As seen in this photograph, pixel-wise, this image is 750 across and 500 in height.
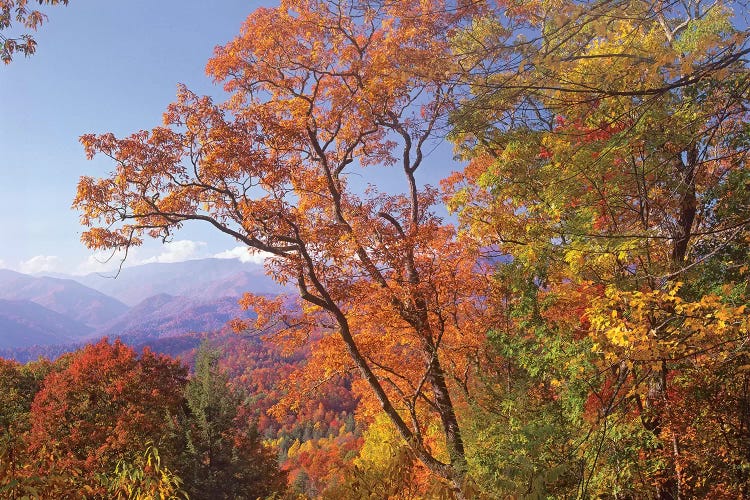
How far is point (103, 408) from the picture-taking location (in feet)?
48.6

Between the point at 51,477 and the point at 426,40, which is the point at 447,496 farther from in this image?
the point at 426,40

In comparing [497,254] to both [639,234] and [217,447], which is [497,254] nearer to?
[639,234]

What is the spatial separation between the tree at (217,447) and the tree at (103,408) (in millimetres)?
1096

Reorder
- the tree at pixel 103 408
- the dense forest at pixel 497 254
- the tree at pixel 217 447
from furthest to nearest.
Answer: the tree at pixel 217 447 → the tree at pixel 103 408 → the dense forest at pixel 497 254

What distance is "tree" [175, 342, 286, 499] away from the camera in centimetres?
1451

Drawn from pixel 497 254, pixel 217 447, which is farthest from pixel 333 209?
pixel 217 447

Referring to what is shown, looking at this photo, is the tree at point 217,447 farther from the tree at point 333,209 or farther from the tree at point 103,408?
the tree at point 333,209

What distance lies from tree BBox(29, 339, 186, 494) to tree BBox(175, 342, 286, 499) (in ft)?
3.60

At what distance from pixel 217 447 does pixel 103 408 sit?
4.13 metres

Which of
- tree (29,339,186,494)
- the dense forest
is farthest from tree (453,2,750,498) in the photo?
tree (29,339,186,494)

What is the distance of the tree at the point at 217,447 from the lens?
Result: 1451 centimetres

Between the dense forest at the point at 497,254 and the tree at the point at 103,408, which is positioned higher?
the dense forest at the point at 497,254

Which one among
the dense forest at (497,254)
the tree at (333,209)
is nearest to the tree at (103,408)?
the dense forest at (497,254)

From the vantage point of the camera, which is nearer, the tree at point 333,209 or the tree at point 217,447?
the tree at point 333,209
